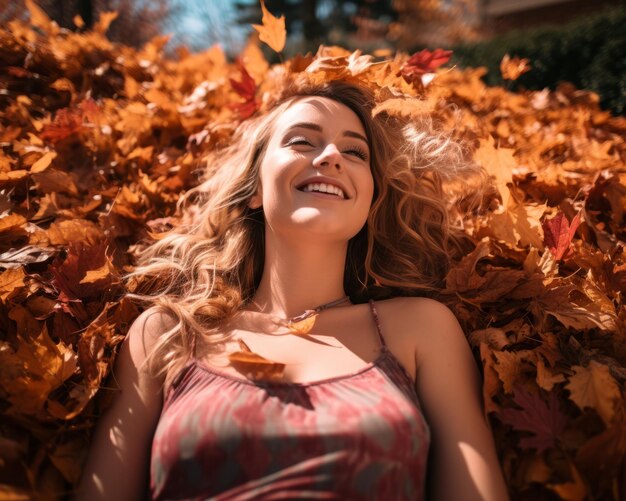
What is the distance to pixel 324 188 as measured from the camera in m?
1.92

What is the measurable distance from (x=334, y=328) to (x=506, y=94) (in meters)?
2.49

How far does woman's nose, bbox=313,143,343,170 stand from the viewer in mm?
1919

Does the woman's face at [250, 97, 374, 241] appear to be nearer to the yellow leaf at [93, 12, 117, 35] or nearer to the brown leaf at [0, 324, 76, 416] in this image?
the brown leaf at [0, 324, 76, 416]

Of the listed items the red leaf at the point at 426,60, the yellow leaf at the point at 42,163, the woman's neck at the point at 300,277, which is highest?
the red leaf at the point at 426,60

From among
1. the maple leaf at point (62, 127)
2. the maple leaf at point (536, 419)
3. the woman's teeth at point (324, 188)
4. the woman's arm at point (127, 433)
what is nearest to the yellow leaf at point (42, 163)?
the maple leaf at point (62, 127)

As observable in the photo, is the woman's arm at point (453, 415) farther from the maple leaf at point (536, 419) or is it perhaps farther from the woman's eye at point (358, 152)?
the woman's eye at point (358, 152)

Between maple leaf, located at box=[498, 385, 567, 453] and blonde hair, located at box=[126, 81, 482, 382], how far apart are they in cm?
67

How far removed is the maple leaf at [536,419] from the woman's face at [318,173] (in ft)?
2.72

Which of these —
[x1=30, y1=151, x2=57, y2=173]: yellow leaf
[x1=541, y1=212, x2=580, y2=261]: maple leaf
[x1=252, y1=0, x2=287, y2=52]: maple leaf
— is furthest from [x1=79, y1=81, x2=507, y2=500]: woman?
[x1=30, y1=151, x2=57, y2=173]: yellow leaf

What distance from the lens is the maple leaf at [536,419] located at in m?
1.48

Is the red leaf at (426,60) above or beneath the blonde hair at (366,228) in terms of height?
above

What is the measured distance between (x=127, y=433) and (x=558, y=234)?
170 centimetres

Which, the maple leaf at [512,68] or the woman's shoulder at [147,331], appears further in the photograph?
the maple leaf at [512,68]

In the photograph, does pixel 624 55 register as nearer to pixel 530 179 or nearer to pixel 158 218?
pixel 530 179
